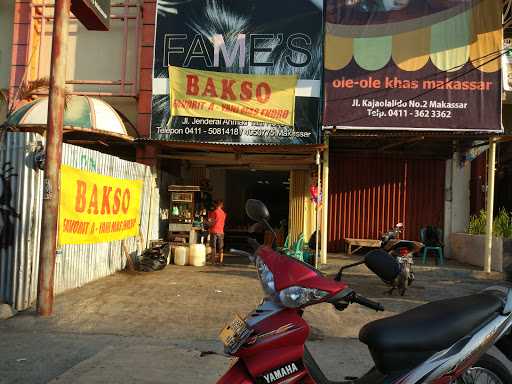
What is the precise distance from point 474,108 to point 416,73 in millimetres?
1474

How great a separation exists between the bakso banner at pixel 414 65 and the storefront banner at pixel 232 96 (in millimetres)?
1014

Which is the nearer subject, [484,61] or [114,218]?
[114,218]

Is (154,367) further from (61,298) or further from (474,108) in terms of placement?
(474,108)

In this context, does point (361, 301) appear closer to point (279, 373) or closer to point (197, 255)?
point (279, 373)

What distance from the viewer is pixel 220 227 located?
42.3ft

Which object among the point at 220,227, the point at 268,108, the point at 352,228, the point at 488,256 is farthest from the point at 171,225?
the point at 488,256

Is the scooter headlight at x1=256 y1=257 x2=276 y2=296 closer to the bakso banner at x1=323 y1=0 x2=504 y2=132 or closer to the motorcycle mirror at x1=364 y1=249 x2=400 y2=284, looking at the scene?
the motorcycle mirror at x1=364 y1=249 x2=400 y2=284

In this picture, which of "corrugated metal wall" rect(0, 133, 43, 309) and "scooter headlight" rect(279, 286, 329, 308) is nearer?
"scooter headlight" rect(279, 286, 329, 308)

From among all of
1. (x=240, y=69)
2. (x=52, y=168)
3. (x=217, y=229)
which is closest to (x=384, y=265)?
(x=52, y=168)

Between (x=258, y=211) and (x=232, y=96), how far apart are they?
856cm

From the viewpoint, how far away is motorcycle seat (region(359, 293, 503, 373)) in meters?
2.88

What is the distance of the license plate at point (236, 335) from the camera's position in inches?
110

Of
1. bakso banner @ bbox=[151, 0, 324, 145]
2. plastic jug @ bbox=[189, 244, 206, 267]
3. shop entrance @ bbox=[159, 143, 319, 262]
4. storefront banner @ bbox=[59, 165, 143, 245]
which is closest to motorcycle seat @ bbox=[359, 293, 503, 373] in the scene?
storefront banner @ bbox=[59, 165, 143, 245]

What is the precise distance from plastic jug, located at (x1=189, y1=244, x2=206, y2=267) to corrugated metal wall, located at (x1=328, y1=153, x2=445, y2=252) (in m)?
4.08
